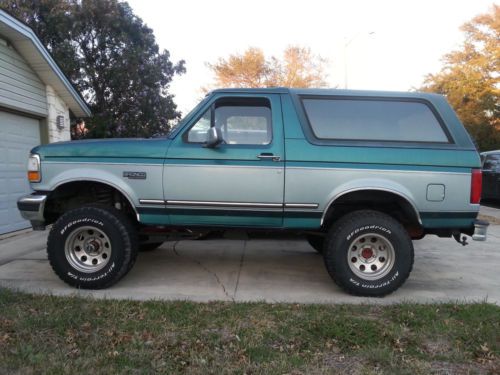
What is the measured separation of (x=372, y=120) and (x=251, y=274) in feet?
7.56

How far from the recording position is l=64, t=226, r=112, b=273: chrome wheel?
14.6ft

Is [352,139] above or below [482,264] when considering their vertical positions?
above

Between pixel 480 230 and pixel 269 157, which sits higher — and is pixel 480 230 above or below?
below

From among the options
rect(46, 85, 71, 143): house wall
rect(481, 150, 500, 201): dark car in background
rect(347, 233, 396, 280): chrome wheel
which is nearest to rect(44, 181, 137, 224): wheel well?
rect(347, 233, 396, 280): chrome wheel

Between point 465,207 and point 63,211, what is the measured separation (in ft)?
14.2

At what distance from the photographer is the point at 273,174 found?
4270 millimetres

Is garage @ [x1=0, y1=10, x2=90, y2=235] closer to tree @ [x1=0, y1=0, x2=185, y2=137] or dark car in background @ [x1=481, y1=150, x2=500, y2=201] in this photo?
tree @ [x1=0, y1=0, x2=185, y2=137]

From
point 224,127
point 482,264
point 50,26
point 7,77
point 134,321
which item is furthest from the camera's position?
point 50,26

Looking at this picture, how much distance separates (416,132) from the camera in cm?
442

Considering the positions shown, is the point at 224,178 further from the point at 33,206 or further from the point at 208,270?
the point at 33,206

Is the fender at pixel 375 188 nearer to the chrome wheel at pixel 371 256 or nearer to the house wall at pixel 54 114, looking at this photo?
the chrome wheel at pixel 371 256

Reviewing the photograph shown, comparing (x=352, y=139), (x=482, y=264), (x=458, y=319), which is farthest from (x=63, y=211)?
(x=482, y=264)

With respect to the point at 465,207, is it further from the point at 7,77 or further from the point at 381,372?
the point at 7,77

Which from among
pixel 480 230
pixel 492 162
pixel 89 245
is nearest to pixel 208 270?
pixel 89 245
